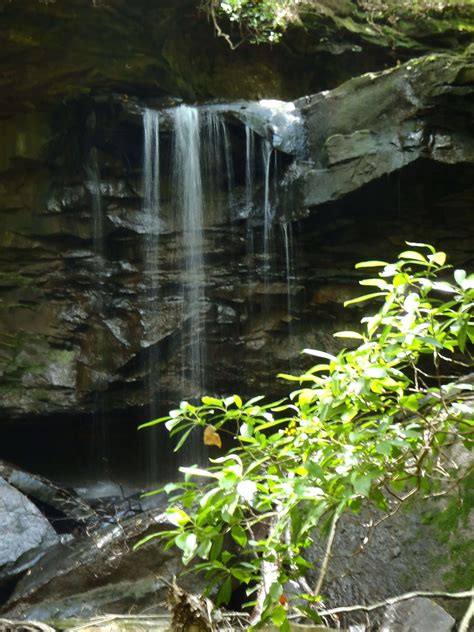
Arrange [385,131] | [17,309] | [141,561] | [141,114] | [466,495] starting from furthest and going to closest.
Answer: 1. [17,309]
2. [141,114]
3. [385,131]
4. [141,561]
5. [466,495]

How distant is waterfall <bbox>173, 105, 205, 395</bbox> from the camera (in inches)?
306

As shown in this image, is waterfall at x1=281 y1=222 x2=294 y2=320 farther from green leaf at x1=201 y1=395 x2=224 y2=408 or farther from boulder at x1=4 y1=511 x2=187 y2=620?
green leaf at x1=201 y1=395 x2=224 y2=408

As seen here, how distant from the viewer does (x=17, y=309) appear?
8.17 m

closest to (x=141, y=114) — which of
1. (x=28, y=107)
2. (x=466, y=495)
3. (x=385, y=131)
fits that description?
(x=28, y=107)

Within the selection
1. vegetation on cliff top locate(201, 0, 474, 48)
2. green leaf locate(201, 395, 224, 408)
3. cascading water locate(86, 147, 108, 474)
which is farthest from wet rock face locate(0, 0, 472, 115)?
green leaf locate(201, 395, 224, 408)

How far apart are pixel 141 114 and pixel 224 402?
6481 millimetres

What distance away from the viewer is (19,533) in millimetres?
5848

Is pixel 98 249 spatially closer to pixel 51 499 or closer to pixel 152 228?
pixel 152 228

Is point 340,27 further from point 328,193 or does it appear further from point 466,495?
point 466,495

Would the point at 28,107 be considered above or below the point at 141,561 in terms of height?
above

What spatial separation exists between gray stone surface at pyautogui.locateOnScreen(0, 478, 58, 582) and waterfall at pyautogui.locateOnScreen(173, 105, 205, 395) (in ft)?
9.40

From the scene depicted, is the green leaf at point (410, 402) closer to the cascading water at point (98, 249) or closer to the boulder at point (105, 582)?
the boulder at point (105, 582)

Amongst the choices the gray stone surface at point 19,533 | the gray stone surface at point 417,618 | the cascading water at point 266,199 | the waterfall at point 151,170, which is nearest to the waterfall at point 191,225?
the waterfall at point 151,170

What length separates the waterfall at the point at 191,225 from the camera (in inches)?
306
